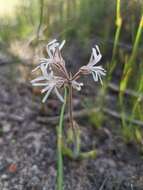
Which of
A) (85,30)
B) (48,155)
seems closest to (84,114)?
(48,155)

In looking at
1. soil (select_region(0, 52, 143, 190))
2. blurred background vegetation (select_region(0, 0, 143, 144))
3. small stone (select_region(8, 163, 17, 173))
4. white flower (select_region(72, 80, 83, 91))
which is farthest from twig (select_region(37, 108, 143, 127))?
white flower (select_region(72, 80, 83, 91))

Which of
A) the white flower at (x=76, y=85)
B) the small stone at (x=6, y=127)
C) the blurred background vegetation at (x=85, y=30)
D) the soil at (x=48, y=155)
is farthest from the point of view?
the blurred background vegetation at (x=85, y=30)

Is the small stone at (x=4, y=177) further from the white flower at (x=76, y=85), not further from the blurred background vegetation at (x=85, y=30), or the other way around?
the blurred background vegetation at (x=85, y=30)

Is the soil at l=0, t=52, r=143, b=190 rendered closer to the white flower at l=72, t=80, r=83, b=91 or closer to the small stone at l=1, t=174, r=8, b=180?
the small stone at l=1, t=174, r=8, b=180

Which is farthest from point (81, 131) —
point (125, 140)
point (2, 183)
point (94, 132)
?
point (2, 183)

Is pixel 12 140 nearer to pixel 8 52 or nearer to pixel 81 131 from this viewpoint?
pixel 81 131

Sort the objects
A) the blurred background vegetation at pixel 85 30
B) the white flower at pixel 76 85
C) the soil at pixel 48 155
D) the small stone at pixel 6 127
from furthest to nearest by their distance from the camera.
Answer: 1. the blurred background vegetation at pixel 85 30
2. the small stone at pixel 6 127
3. the soil at pixel 48 155
4. the white flower at pixel 76 85

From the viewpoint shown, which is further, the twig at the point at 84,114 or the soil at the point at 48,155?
the twig at the point at 84,114

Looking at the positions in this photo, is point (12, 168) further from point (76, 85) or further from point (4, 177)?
point (76, 85)

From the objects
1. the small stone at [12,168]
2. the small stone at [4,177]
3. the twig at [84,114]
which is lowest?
the small stone at [4,177]

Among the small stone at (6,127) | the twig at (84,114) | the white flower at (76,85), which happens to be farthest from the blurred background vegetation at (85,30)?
the white flower at (76,85)
